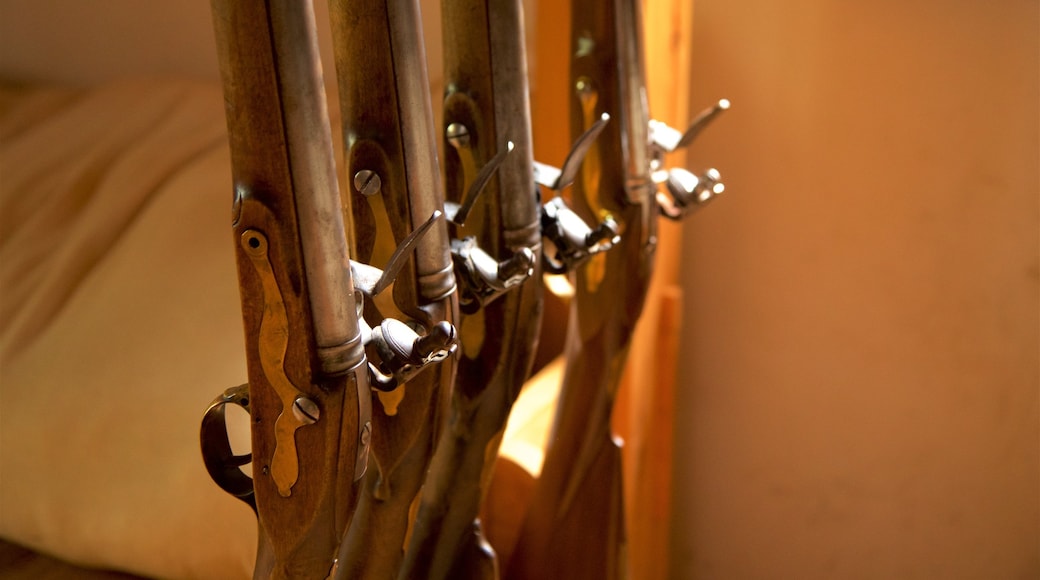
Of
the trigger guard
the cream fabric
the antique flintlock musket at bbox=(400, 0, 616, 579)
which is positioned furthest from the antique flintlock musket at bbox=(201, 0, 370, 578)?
the cream fabric

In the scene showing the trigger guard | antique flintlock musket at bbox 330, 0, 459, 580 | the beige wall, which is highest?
antique flintlock musket at bbox 330, 0, 459, 580

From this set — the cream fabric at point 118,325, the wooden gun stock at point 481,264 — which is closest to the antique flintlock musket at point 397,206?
the wooden gun stock at point 481,264

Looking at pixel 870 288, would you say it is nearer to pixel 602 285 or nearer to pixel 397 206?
pixel 602 285

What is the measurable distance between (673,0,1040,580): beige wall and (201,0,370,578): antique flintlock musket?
81cm

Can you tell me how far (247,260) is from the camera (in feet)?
1.12

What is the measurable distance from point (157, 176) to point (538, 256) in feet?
1.64

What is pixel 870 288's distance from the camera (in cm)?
108

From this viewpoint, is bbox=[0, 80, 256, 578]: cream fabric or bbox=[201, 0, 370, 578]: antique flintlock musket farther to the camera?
bbox=[0, 80, 256, 578]: cream fabric

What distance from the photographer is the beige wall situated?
99 centimetres

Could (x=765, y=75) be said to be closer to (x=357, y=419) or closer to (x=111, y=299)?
(x=111, y=299)

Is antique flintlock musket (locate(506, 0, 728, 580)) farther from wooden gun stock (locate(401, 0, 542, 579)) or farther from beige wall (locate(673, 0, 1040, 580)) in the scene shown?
beige wall (locate(673, 0, 1040, 580))

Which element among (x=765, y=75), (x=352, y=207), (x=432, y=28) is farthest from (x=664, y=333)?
(x=352, y=207)

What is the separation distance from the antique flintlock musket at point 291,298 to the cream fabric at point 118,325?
9.8 inches

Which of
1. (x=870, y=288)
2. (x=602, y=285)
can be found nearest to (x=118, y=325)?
(x=602, y=285)
